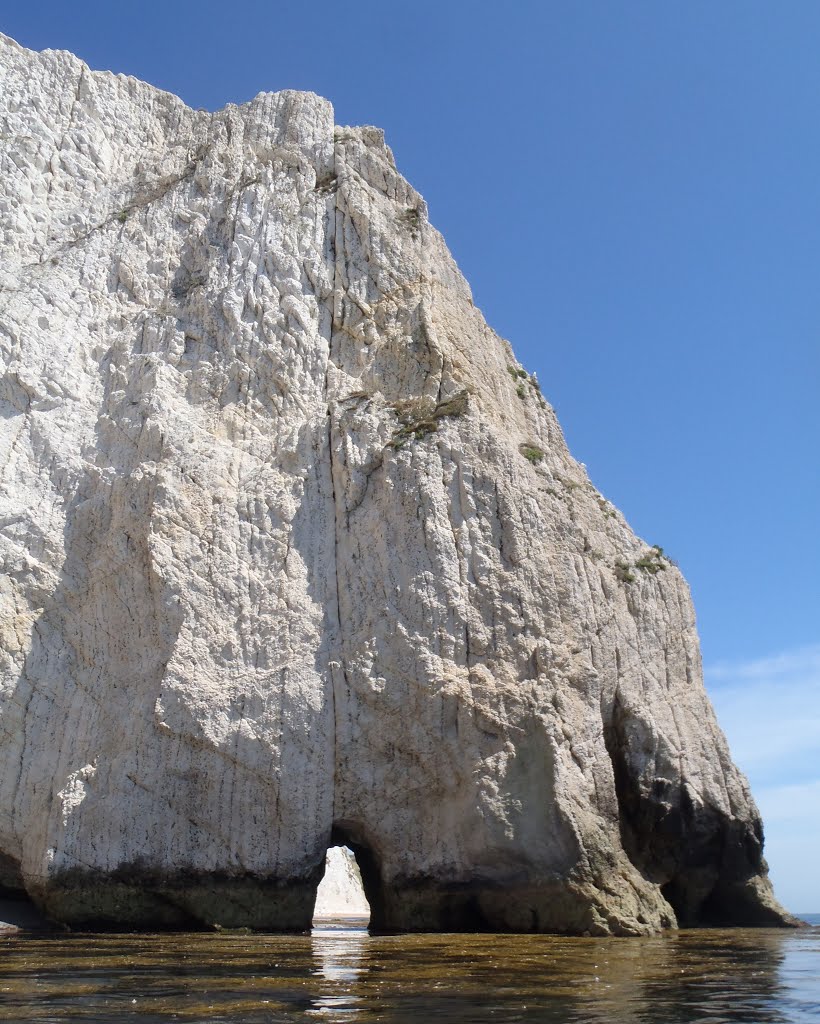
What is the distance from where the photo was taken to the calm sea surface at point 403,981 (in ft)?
22.3

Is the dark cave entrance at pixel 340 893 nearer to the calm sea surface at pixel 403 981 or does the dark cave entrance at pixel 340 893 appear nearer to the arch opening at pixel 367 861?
the arch opening at pixel 367 861

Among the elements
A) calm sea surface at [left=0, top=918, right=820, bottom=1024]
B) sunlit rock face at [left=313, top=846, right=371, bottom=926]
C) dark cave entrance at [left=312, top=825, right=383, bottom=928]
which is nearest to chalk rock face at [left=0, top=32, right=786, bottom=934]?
calm sea surface at [left=0, top=918, right=820, bottom=1024]

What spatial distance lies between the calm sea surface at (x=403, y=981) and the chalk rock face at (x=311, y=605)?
2.82 meters

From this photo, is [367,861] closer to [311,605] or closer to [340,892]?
[311,605]

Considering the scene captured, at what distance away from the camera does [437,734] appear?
56.3 feet

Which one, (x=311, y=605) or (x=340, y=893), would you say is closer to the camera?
(x=311, y=605)

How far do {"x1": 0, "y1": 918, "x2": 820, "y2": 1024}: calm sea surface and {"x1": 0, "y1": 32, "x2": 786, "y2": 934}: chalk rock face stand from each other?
2.82 m

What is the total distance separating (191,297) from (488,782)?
13.5 meters

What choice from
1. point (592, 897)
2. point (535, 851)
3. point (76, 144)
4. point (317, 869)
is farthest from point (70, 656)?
point (76, 144)

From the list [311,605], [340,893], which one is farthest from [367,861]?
[340,893]

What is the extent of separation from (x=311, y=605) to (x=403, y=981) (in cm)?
1034

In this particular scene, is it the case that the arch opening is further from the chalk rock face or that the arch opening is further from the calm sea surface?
the calm sea surface

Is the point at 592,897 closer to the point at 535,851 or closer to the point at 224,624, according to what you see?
the point at 535,851

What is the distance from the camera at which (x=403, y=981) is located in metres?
8.58
